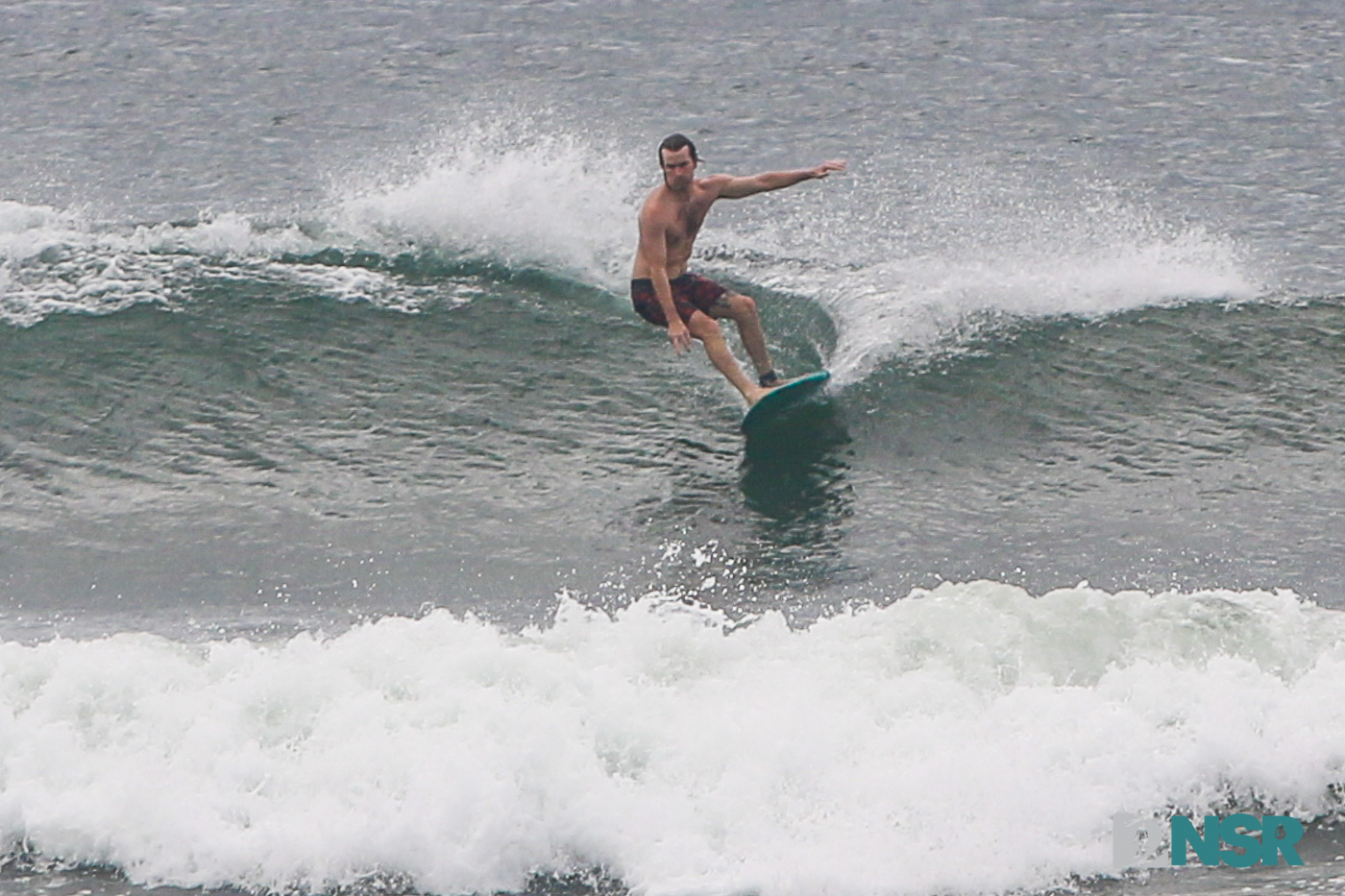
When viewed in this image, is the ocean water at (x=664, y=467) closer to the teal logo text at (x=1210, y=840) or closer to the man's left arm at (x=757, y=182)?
the teal logo text at (x=1210, y=840)

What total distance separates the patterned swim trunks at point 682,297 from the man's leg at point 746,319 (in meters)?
0.04

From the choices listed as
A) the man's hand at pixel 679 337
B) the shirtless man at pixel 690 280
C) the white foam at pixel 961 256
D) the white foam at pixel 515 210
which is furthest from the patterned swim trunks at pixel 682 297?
the white foam at pixel 515 210

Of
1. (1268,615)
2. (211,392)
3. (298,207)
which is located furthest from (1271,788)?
(298,207)

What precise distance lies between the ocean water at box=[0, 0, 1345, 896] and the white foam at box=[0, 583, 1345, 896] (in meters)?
0.02

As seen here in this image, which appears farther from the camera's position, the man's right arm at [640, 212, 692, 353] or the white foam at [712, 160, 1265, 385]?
the white foam at [712, 160, 1265, 385]

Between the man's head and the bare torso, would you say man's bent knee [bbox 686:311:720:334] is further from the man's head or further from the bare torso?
the man's head

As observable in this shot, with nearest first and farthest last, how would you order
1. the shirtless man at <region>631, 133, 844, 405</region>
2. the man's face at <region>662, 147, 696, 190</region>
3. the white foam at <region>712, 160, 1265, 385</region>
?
the man's face at <region>662, 147, 696, 190</region>, the shirtless man at <region>631, 133, 844, 405</region>, the white foam at <region>712, 160, 1265, 385</region>

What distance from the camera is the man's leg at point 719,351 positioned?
10992 millimetres

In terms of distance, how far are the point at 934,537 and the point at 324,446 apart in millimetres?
3638

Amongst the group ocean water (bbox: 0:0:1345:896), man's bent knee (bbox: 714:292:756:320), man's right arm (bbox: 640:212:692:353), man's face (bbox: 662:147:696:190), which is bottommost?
ocean water (bbox: 0:0:1345:896)

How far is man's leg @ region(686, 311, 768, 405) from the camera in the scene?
11.0 m

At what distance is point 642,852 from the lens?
743 centimetres

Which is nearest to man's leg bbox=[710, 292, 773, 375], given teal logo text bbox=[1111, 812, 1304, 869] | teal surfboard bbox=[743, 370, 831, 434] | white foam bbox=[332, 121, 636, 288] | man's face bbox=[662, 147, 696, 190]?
teal surfboard bbox=[743, 370, 831, 434]

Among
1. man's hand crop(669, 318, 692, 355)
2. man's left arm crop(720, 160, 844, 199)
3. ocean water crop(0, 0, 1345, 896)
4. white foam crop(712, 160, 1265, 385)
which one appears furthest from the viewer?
white foam crop(712, 160, 1265, 385)
